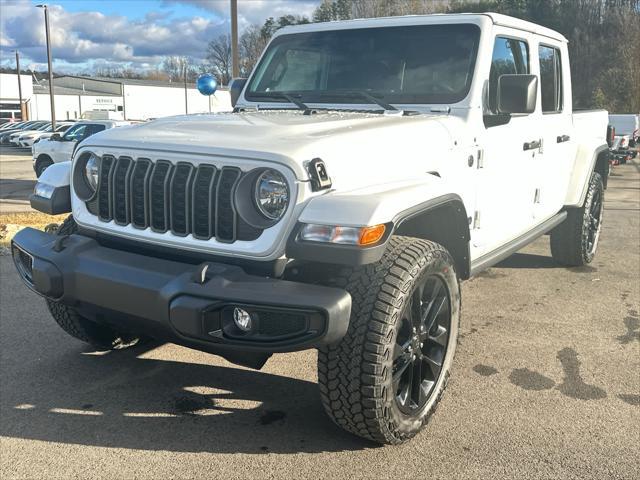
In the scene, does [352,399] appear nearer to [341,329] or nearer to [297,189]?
[341,329]

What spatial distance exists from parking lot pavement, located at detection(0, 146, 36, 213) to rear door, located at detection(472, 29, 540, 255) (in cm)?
887

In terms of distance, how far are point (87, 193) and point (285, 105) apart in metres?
1.51

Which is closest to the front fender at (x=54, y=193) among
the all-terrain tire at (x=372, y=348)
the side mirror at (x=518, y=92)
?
the all-terrain tire at (x=372, y=348)

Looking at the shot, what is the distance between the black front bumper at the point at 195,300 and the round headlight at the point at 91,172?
1.51 ft

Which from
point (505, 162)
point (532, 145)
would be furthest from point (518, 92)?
point (532, 145)

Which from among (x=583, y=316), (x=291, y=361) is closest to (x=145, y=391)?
(x=291, y=361)

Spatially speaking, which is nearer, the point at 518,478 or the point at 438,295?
the point at 518,478

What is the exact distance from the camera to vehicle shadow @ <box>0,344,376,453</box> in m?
3.08

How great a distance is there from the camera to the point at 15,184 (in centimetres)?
1575

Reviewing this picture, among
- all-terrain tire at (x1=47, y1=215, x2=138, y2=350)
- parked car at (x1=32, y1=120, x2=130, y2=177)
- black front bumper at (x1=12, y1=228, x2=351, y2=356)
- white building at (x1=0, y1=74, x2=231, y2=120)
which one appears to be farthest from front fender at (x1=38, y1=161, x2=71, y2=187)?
white building at (x1=0, y1=74, x2=231, y2=120)

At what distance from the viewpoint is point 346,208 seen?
2547 millimetres

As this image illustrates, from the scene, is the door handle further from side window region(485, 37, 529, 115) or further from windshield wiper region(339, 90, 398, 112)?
windshield wiper region(339, 90, 398, 112)

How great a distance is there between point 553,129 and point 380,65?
1694mm

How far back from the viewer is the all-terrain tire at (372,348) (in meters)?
2.67
